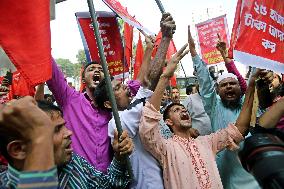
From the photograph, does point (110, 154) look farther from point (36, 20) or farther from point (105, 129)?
point (36, 20)

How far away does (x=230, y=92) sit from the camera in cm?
343

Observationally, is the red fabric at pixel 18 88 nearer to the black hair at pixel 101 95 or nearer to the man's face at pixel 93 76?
the man's face at pixel 93 76

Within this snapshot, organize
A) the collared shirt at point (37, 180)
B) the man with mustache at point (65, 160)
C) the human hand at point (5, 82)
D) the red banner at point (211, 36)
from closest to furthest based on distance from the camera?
1. the collared shirt at point (37, 180)
2. the man with mustache at point (65, 160)
3. the human hand at point (5, 82)
4. the red banner at point (211, 36)

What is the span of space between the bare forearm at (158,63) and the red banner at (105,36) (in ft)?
4.20

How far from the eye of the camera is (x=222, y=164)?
3094mm

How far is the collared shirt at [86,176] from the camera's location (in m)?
1.74

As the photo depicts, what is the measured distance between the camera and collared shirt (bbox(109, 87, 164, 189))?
2.33 m

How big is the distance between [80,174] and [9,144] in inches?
30.4

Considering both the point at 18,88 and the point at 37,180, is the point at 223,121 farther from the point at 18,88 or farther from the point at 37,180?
the point at 18,88

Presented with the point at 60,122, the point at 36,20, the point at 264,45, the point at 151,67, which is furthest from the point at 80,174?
the point at 264,45

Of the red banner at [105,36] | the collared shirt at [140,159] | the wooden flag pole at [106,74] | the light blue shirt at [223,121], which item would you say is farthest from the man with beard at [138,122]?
the red banner at [105,36]

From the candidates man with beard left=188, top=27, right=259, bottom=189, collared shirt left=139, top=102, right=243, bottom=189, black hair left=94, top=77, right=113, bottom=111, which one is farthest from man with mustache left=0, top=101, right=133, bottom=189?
man with beard left=188, top=27, right=259, bottom=189

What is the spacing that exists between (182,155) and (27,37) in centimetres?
135

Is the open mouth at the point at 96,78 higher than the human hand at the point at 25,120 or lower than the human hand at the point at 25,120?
lower
